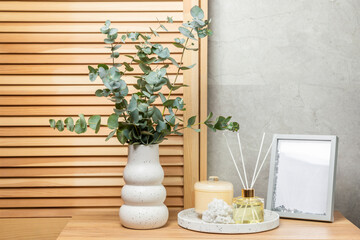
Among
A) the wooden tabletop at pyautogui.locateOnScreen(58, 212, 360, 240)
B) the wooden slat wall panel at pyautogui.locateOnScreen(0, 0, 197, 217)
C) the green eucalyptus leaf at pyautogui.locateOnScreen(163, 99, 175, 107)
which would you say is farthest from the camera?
the wooden slat wall panel at pyautogui.locateOnScreen(0, 0, 197, 217)

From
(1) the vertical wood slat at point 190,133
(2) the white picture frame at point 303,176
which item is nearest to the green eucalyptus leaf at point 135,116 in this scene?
(1) the vertical wood slat at point 190,133

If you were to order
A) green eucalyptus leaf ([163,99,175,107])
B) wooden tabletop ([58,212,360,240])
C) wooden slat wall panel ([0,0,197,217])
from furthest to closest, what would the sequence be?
wooden slat wall panel ([0,0,197,217]) < green eucalyptus leaf ([163,99,175,107]) < wooden tabletop ([58,212,360,240])

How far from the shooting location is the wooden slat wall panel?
152cm

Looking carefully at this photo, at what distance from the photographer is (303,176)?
1.42 m

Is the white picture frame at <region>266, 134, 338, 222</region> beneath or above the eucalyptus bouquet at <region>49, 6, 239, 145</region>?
beneath

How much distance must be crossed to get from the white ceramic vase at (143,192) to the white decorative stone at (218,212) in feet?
0.40

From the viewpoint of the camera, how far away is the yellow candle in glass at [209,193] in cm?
133

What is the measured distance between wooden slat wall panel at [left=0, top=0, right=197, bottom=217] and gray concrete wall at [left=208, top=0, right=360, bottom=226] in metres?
0.15

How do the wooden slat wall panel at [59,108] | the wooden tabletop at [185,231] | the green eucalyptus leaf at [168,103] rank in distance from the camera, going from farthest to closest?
1. the wooden slat wall panel at [59,108]
2. the green eucalyptus leaf at [168,103]
3. the wooden tabletop at [185,231]

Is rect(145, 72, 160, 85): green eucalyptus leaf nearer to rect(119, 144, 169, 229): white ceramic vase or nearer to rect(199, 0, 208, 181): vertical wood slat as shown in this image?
rect(119, 144, 169, 229): white ceramic vase

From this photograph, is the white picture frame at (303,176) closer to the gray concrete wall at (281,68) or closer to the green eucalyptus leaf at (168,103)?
the gray concrete wall at (281,68)

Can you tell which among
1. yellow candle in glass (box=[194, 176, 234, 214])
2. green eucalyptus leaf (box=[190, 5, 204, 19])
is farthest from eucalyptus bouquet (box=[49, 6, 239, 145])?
yellow candle in glass (box=[194, 176, 234, 214])

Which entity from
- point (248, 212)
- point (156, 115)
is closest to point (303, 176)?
point (248, 212)

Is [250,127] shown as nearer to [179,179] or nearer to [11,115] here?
[179,179]
